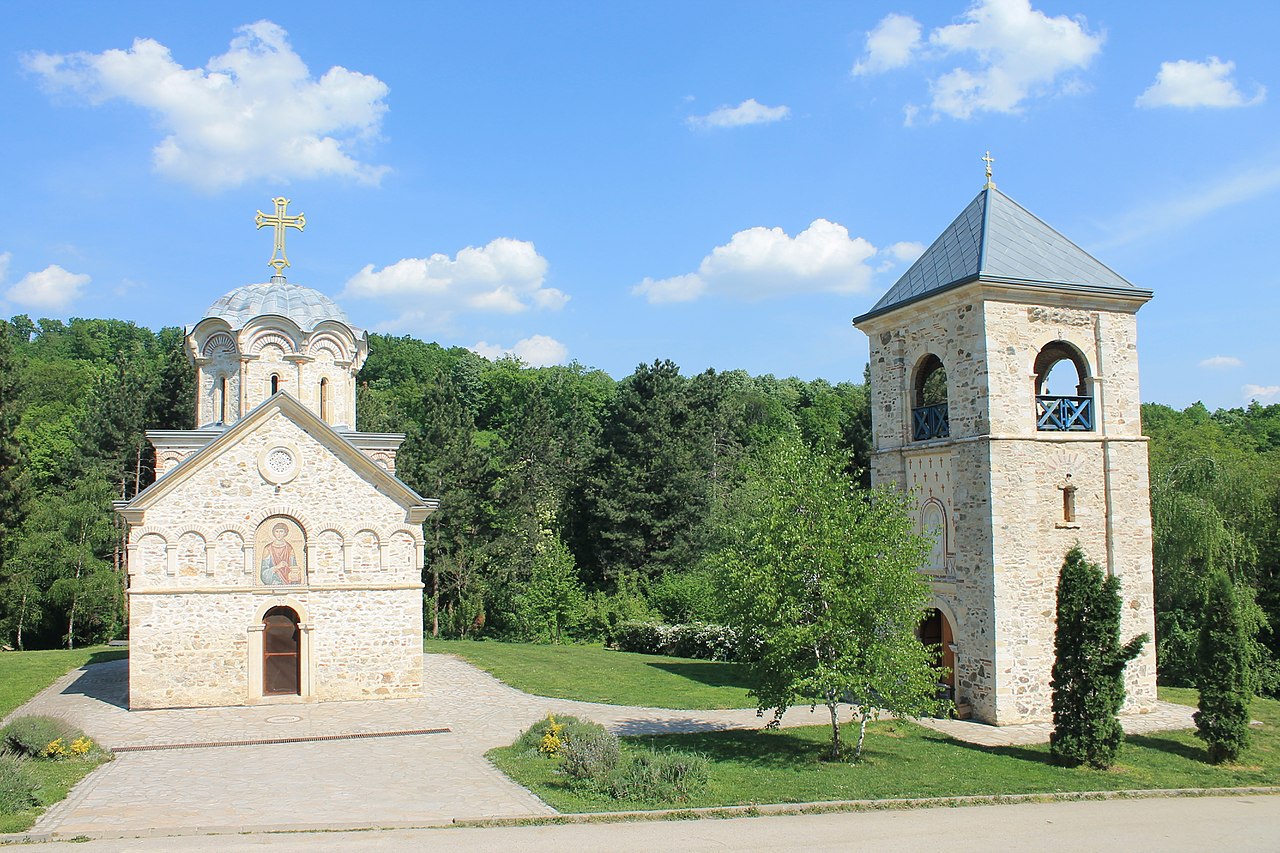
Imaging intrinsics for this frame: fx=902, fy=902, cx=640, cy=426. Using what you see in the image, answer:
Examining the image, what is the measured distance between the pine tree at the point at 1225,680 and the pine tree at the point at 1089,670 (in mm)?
1862

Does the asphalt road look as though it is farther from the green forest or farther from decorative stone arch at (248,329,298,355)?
decorative stone arch at (248,329,298,355)

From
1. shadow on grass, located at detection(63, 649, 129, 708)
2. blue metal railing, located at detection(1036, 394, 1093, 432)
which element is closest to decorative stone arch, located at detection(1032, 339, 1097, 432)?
blue metal railing, located at detection(1036, 394, 1093, 432)

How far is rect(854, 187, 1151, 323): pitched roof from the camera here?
1717cm

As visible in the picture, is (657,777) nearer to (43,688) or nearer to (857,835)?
(857,835)

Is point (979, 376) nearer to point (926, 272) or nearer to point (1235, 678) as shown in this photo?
point (926, 272)

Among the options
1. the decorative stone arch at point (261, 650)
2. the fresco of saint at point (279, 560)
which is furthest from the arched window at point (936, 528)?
the fresco of saint at point (279, 560)

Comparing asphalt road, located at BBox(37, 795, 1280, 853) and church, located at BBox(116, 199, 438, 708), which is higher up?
church, located at BBox(116, 199, 438, 708)

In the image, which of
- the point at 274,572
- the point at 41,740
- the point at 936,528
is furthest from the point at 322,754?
the point at 936,528

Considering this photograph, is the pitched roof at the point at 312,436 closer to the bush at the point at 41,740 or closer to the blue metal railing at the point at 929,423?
the bush at the point at 41,740

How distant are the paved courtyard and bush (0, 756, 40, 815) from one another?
33cm

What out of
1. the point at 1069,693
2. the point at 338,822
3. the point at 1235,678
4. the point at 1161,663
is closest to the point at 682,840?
the point at 338,822

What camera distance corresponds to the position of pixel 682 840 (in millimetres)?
9797

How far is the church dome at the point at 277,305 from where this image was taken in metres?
22.0

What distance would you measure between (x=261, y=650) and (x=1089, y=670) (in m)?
15.4
